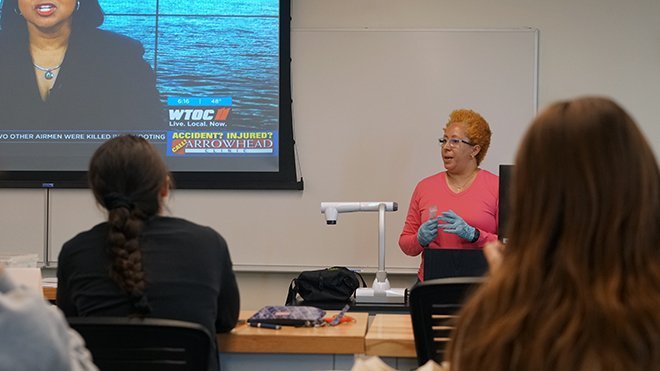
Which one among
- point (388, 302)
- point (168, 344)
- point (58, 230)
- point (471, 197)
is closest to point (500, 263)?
point (168, 344)

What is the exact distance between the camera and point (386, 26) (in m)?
4.40

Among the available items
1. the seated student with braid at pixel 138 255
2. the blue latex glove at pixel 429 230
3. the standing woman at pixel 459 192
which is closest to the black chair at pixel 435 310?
the seated student with braid at pixel 138 255

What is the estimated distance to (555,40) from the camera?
4383 mm

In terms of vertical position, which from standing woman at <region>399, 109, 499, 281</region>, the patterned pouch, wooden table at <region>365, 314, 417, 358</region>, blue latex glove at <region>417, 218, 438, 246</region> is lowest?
wooden table at <region>365, 314, 417, 358</region>

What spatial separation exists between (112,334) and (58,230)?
2.93 metres

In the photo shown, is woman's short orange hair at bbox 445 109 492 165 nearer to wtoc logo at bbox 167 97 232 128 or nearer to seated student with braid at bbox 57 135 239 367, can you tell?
wtoc logo at bbox 167 97 232 128

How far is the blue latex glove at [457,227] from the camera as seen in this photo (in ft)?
11.3

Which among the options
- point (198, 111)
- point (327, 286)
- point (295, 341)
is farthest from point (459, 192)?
point (295, 341)

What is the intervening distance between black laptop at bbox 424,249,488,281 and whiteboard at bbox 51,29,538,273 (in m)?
1.28

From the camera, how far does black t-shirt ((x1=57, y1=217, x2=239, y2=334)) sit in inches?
77.0

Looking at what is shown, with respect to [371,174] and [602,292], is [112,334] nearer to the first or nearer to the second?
[602,292]

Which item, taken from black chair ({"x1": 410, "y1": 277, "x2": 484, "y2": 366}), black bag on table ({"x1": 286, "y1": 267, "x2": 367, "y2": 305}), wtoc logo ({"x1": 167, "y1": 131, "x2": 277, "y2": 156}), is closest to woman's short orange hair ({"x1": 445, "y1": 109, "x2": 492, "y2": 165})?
black bag on table ({"x1": 286, "y1": 267, "x2": 367, "y2": 305})

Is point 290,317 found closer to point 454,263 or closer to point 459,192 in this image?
point 454,263

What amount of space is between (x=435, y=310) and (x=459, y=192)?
72.5 inches
